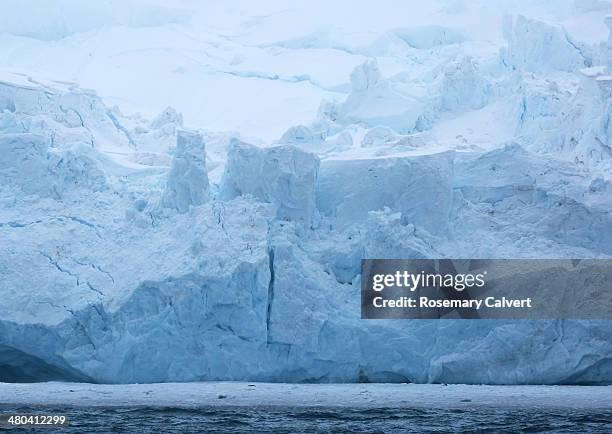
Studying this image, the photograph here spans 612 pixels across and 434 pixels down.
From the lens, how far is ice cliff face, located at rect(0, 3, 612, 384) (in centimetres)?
924

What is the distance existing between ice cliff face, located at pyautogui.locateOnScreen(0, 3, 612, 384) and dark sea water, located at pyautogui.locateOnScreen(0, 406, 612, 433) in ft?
3.06

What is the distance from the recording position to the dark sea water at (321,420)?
7281 millimetres

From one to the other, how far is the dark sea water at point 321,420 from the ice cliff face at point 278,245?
36.8 inches

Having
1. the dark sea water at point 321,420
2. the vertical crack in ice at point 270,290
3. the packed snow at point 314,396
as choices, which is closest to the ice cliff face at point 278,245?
the vertical crack in ice at point 270,290

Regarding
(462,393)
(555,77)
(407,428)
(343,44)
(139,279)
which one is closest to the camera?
(407,428)

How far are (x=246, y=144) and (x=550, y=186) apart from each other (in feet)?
9.99

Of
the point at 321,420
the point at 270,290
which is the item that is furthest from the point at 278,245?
the point at 321,420

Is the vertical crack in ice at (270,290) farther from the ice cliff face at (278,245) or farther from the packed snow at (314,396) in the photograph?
the packed snow at (314,396)

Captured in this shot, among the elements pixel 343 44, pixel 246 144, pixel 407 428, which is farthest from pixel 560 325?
pixel 343 44

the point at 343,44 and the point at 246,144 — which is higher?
the point at 343,44

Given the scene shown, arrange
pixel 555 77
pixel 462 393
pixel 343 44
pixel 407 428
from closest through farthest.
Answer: pixel 407 428, pixel 462 393, pixel 555 77, pixel 343 44

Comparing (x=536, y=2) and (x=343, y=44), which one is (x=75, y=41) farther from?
(x=536, y=2)

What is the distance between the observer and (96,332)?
30.7 feet

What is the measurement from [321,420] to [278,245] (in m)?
2.12
